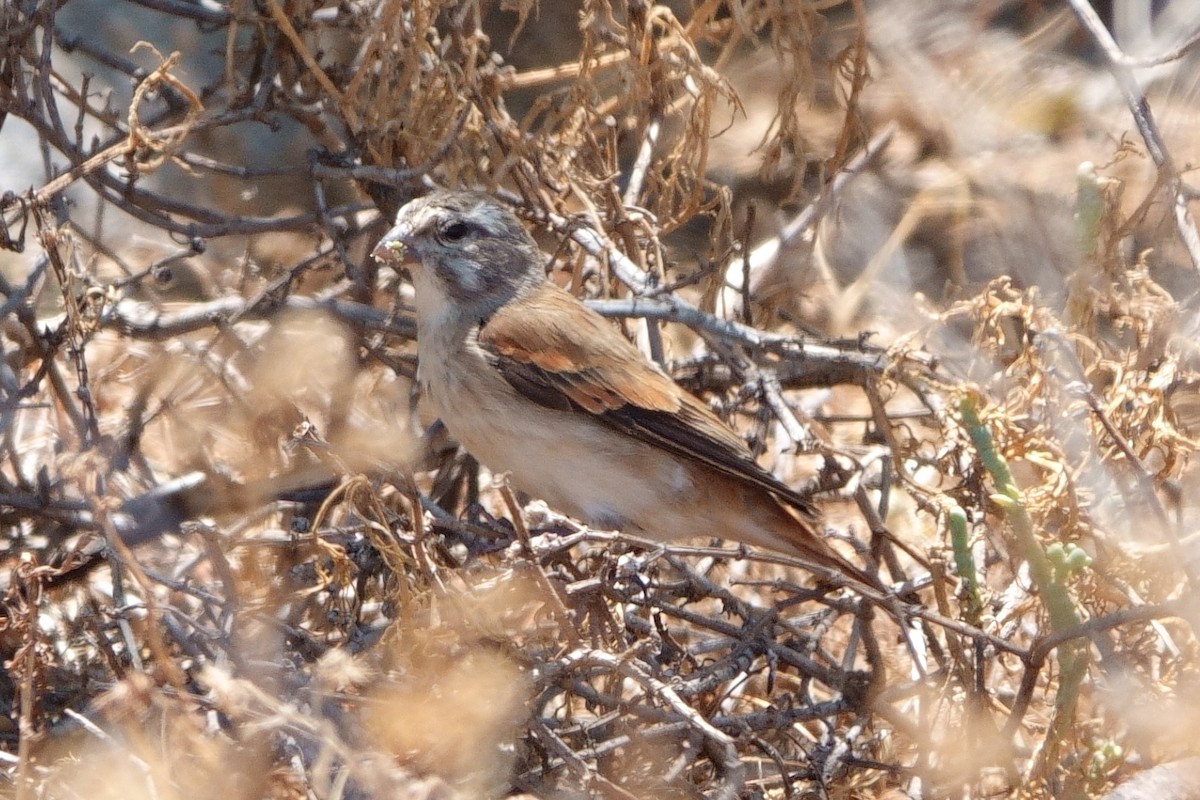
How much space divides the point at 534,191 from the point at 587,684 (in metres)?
1.80

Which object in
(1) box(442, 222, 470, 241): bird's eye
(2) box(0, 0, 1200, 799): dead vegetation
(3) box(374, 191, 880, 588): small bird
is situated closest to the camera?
(2) box(0, 0, 1200, 799): dead vegetation

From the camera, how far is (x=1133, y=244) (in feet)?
18.1

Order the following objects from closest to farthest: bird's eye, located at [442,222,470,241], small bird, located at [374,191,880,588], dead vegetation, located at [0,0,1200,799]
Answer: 1. dead vegetation, located at [0,0,1200,799]
2. small bird, located at [374,191,880,588]
3. bird's eye, located at [442,222,470,241]

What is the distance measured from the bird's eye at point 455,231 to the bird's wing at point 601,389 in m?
0.28

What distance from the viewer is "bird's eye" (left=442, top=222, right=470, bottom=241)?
4.29 m

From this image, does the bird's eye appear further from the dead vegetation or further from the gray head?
the dead vegetation

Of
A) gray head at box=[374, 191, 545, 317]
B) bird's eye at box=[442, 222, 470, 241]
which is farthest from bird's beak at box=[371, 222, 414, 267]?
bird's eye at box=[442, 222, 470, 241]

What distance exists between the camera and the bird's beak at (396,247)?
418 cm

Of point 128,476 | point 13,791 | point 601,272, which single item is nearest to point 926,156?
point 601,272

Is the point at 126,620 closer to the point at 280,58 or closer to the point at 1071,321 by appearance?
the point at 280,58

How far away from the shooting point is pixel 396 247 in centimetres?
419

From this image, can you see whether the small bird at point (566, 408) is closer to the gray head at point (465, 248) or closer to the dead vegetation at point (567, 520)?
the gray head at point (465, 248)

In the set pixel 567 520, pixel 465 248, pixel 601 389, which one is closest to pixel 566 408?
pixel 601 389

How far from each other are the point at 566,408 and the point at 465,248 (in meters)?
0.61
